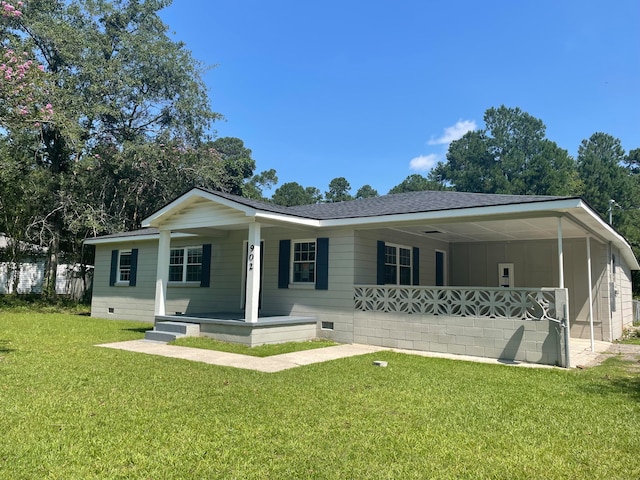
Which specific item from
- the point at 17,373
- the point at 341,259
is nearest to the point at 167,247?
the point at 341,259

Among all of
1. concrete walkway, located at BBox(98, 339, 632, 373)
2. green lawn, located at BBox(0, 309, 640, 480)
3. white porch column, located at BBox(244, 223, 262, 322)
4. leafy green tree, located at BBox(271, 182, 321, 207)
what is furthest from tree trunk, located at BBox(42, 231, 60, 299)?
leafy green tree, located at BBox(271, 182, 321, 207)

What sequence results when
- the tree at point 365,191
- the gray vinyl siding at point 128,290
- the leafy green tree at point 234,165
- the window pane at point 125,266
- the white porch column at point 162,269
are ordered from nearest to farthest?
the white porch column at point 162,269 → the gray vinyl siding at point 128,290 → the window pane at point 125,266 → the leafy green tree at point 234,165 → the tree at point 365,191

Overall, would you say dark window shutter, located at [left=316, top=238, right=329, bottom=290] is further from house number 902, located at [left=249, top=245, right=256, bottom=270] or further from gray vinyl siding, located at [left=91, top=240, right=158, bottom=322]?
gray vinyl siding, located at [left=91, top=240, right=158, bottom=322]

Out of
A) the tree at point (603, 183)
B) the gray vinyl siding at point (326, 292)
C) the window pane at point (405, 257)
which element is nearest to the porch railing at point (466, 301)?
the gray vinyl siding at point (326, 292)

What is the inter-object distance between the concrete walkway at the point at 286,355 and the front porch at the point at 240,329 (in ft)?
2.14

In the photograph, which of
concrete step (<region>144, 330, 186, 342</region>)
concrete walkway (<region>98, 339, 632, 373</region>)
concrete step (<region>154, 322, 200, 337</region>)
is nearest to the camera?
concrete walkway (<region>98, 339, 632, 373</region>)

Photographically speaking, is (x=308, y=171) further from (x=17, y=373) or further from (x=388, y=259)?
(x=17, y=373)

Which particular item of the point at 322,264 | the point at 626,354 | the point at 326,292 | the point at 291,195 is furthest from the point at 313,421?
the point at 291,195

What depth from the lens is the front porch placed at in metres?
9.32

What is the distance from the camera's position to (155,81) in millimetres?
23844

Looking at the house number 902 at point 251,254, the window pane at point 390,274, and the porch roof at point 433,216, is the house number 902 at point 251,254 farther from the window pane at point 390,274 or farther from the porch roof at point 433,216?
the window pane at point 390,274

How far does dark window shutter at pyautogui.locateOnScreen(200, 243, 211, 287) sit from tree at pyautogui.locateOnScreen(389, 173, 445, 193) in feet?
122

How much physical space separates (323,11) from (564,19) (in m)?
7.43

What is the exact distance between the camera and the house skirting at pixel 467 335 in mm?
7840
